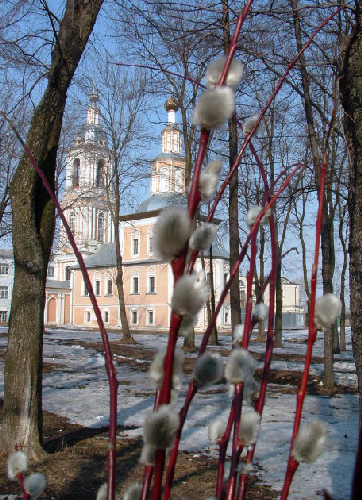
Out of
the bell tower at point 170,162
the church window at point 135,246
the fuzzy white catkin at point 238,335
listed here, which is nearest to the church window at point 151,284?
the church window at point 135,246

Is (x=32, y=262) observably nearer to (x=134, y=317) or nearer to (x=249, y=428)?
(x=249, y=428)

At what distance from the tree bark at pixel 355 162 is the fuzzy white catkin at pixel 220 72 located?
5.76ft

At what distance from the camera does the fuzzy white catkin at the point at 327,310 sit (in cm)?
78

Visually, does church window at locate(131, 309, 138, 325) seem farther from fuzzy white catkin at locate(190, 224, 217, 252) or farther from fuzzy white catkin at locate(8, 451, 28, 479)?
fuzzy white catkin at locate(190, 224, 217, 252)

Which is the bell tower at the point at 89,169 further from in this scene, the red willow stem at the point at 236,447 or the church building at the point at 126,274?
the red willow stem at the point at 236,447

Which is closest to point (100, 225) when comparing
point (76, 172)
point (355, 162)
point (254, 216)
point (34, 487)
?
point (76, 172)

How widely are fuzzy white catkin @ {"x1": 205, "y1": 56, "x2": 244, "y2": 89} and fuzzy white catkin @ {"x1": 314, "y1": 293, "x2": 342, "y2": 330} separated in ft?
1.25

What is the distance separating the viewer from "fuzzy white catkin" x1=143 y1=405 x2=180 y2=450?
0.59m

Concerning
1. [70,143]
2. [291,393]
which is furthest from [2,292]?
[291,393]

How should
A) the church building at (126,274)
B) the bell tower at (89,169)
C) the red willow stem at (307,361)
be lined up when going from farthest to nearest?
the church building at (126,274), the bell tower at (89,169), the red willow stem at (307,361)

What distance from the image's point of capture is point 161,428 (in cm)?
59

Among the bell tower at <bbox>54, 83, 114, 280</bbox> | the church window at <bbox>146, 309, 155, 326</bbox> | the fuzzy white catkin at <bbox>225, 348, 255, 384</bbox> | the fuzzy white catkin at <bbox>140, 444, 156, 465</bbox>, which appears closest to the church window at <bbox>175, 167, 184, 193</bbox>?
the bell tower at <bbox>54, 83, 114, 280</bbox>

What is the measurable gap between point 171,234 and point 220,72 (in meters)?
0.30

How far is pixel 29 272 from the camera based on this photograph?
15.1 feet
